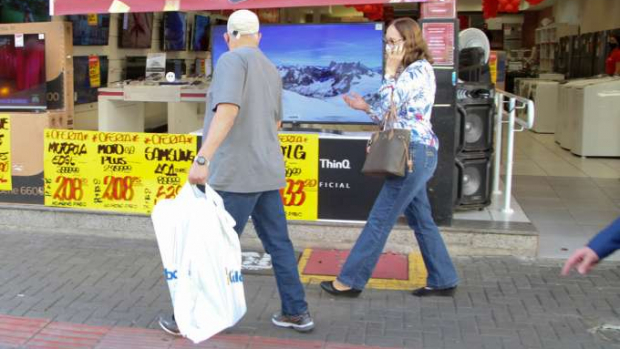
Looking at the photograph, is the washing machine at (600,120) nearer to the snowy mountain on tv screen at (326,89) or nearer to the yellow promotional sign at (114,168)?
the snowy mountain on tv screen at (326,89)

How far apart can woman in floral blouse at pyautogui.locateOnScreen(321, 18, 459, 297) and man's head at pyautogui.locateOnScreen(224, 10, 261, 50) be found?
753 mm

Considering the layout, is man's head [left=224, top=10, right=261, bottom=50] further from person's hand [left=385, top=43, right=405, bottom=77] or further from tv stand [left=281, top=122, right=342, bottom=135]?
tv stand [left=281, top=122, right=342, bottom=135]

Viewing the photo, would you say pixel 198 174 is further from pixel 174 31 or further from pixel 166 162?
pixel 174 31

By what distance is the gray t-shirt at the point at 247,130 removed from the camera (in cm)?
367

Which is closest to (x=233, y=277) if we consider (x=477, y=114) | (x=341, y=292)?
(x=341, y=292)

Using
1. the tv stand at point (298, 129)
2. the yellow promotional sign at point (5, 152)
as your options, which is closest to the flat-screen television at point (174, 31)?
the yellow promotional sign at point (5, 152)

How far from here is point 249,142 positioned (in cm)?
376

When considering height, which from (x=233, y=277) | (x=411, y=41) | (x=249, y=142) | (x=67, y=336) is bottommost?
(x=67, y=336)

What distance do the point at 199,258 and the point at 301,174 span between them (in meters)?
2.19

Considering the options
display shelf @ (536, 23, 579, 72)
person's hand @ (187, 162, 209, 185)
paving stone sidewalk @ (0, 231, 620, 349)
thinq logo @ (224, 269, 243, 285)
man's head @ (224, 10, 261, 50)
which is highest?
display shelf @ (536, 23, 579, 72)

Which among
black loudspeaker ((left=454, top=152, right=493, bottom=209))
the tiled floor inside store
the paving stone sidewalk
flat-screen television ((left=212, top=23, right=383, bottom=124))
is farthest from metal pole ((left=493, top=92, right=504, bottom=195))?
the paving stone sidewalk

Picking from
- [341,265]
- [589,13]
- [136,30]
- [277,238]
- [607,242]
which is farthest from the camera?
[589,13]

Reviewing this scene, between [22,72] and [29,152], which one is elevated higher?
[22,72]

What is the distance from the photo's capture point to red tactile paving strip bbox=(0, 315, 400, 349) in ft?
12.7
